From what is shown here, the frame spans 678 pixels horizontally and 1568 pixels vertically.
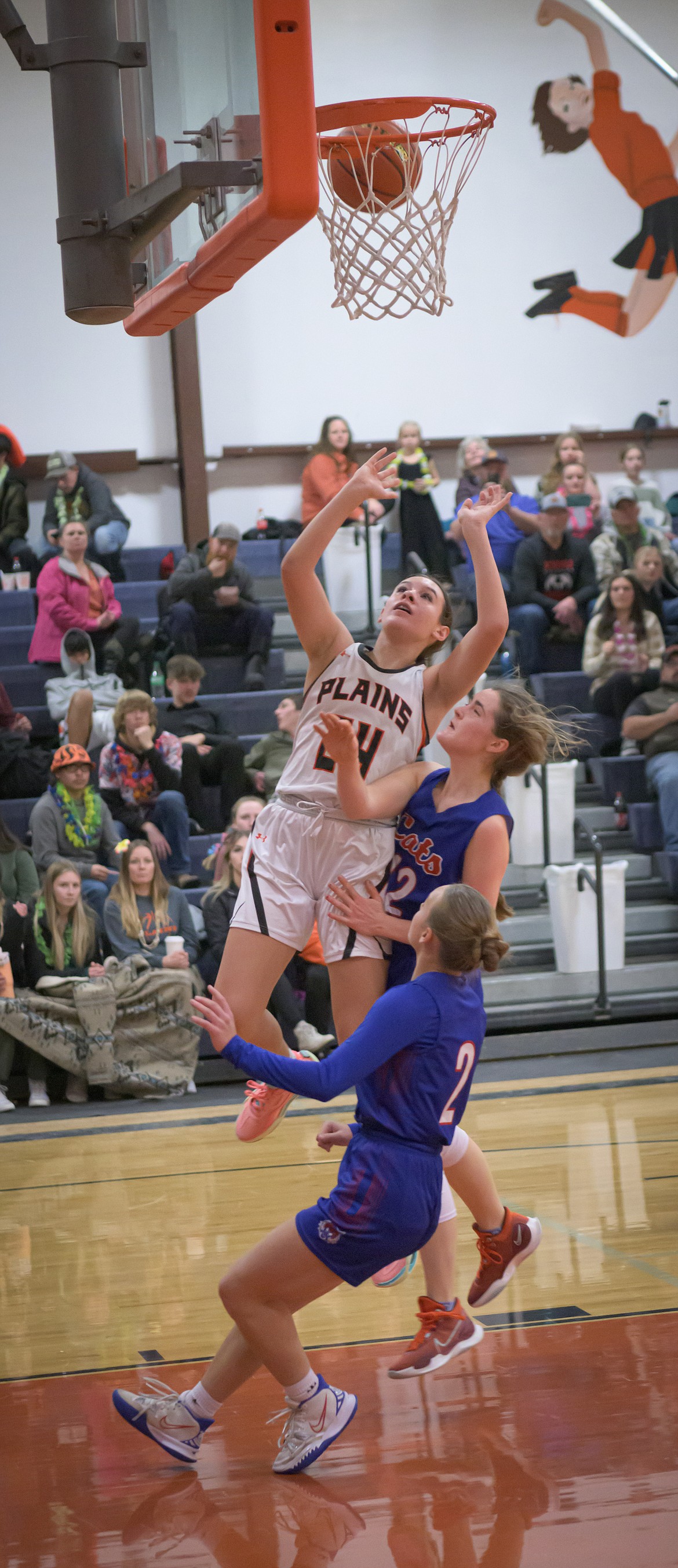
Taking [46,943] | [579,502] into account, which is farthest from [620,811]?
[46,943]

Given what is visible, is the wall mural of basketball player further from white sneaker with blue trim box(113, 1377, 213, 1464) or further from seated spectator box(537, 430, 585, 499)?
→ white sneaker with blue trim box(113, 1377, 213, 1464)

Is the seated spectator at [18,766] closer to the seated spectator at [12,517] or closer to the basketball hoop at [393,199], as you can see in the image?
the seated spectator at [12,517]

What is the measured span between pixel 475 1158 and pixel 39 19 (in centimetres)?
1067

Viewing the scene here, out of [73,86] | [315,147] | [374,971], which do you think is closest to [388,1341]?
[374,971]

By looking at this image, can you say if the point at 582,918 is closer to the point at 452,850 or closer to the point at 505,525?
the point at 505,525

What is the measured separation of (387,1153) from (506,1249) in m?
0.85

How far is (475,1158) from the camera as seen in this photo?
143 inches

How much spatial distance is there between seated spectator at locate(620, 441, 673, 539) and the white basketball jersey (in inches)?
309

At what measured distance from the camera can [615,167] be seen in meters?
13.1

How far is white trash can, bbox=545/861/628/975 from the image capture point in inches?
329

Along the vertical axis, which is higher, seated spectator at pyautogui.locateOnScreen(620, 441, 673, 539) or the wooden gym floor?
seated spectator at pyautogui.locateOnScreen(620, 441, 673, 539)

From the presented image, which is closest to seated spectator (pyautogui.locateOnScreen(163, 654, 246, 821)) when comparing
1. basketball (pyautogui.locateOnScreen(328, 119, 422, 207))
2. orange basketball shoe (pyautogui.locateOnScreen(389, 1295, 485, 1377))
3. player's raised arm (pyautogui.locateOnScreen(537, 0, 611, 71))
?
basketball (pyautogui.locateOnScreen(328, 119, 422, 207))

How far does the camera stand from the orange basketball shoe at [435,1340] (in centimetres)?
355

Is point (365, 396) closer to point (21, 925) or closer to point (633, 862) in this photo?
point (633, 862)
